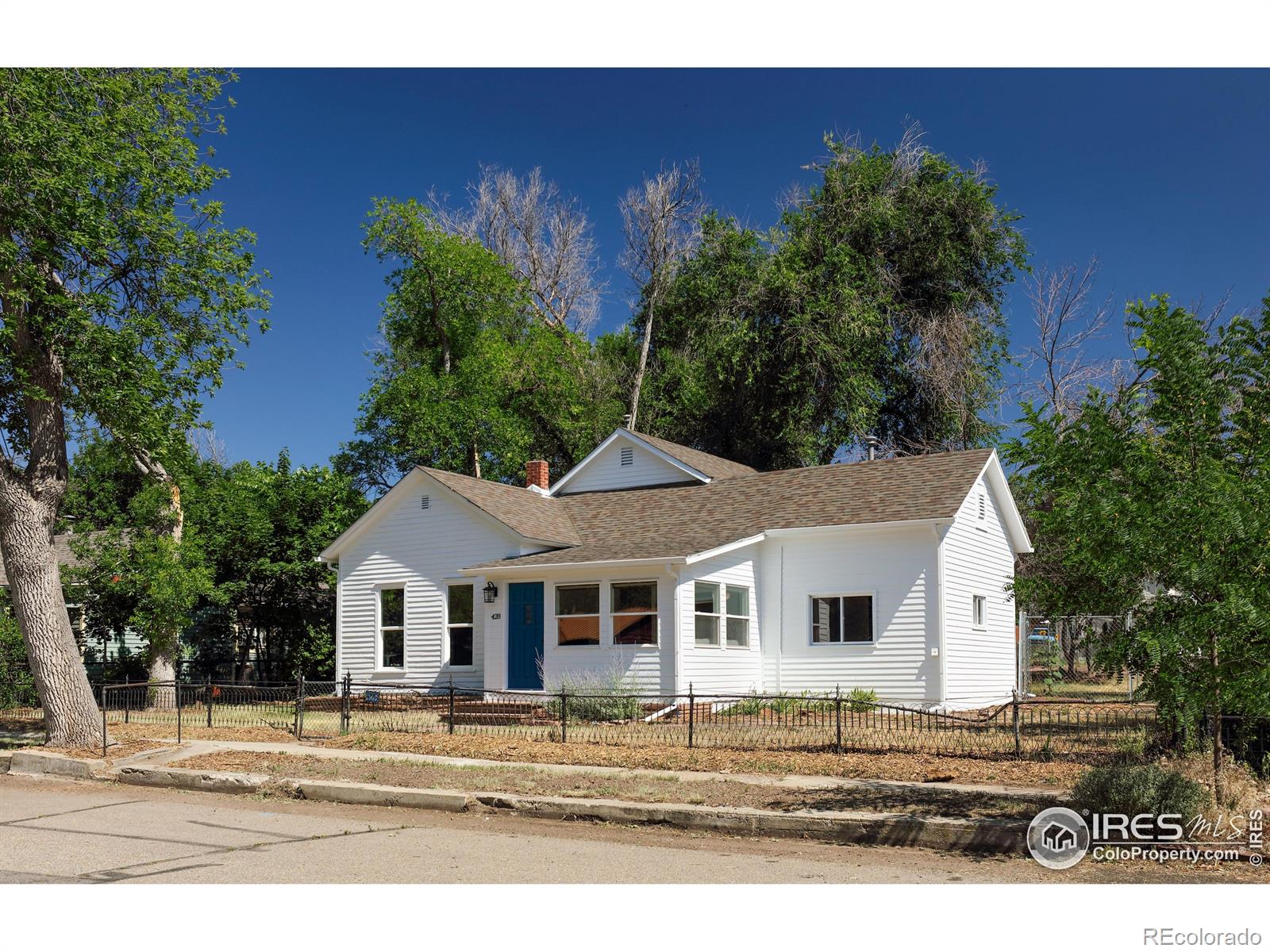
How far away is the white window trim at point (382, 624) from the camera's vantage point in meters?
24.7

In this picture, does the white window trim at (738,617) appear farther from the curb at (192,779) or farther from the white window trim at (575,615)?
the curb at (192,779)

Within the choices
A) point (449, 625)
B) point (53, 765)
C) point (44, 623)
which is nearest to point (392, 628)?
point (449, 625)

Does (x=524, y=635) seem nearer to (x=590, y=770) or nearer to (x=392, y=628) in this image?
(x=392, y=628)

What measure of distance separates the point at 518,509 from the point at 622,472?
15.3ft

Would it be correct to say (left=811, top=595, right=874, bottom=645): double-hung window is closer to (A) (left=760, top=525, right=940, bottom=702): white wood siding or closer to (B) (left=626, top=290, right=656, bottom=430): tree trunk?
(A) (left=760, top=525, right=940, bottom=702): white wood siding

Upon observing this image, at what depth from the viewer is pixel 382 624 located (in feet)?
83.6

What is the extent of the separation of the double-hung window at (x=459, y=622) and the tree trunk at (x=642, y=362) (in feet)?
61.2

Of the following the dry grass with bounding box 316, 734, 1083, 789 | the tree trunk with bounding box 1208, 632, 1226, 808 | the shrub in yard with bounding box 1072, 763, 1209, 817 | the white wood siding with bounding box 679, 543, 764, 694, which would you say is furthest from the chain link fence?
the shrub in yard with bounding box 1072, 763, 1209, 817

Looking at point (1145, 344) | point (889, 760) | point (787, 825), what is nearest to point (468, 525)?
point (889, 760)

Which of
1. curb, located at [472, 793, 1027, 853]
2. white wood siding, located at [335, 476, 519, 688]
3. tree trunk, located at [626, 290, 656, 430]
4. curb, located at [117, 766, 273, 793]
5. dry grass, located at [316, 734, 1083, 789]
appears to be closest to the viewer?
curb, located at [472, 793, 1027, 853]

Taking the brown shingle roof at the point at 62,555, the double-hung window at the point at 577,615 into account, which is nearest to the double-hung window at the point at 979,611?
the double-hung window at the point at 577,615

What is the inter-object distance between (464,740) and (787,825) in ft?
24.9

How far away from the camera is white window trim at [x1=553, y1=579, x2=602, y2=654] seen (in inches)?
849

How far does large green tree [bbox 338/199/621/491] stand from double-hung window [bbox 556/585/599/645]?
16128mm
